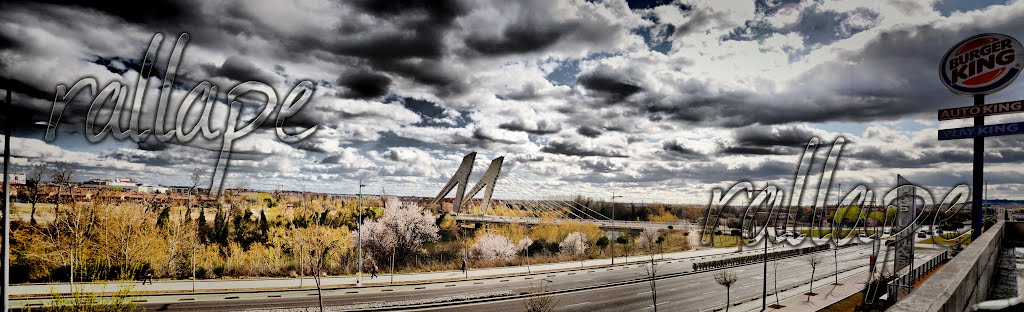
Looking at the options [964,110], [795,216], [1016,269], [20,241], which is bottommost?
[20,241]

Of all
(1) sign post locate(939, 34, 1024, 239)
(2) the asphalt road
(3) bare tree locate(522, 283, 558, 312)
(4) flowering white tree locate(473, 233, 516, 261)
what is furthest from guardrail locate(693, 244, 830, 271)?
(4) flowering white tree locate(473, 233, 516, 261)

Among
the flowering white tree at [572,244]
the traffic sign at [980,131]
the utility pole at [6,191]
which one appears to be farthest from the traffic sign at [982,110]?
the flowering white tree at [572,244]

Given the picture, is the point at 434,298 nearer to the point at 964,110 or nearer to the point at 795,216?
the point at 795,216

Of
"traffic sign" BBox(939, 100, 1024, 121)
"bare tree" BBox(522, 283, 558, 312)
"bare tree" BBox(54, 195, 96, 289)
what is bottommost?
"bare tree" BBox(522, 283, 558, 312)

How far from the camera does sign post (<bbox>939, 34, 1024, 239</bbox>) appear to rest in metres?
21.1

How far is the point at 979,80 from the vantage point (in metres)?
22.1

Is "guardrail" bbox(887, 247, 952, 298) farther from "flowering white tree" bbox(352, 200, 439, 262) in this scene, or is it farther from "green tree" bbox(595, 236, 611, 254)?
"flowering white tree" bbox(352, 200, 439, 262)

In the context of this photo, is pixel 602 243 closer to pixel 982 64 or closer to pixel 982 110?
pixel 982 110

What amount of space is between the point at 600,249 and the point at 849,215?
39199 millimetres

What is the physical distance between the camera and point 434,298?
28.7 metres

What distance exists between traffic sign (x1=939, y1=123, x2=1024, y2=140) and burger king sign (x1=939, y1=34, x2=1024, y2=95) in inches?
A: 69.5

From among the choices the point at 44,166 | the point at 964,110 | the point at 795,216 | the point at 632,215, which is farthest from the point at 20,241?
the point at 632,215

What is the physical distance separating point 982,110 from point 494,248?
4237 cm

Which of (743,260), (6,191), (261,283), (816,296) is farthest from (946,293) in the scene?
(743,260)
